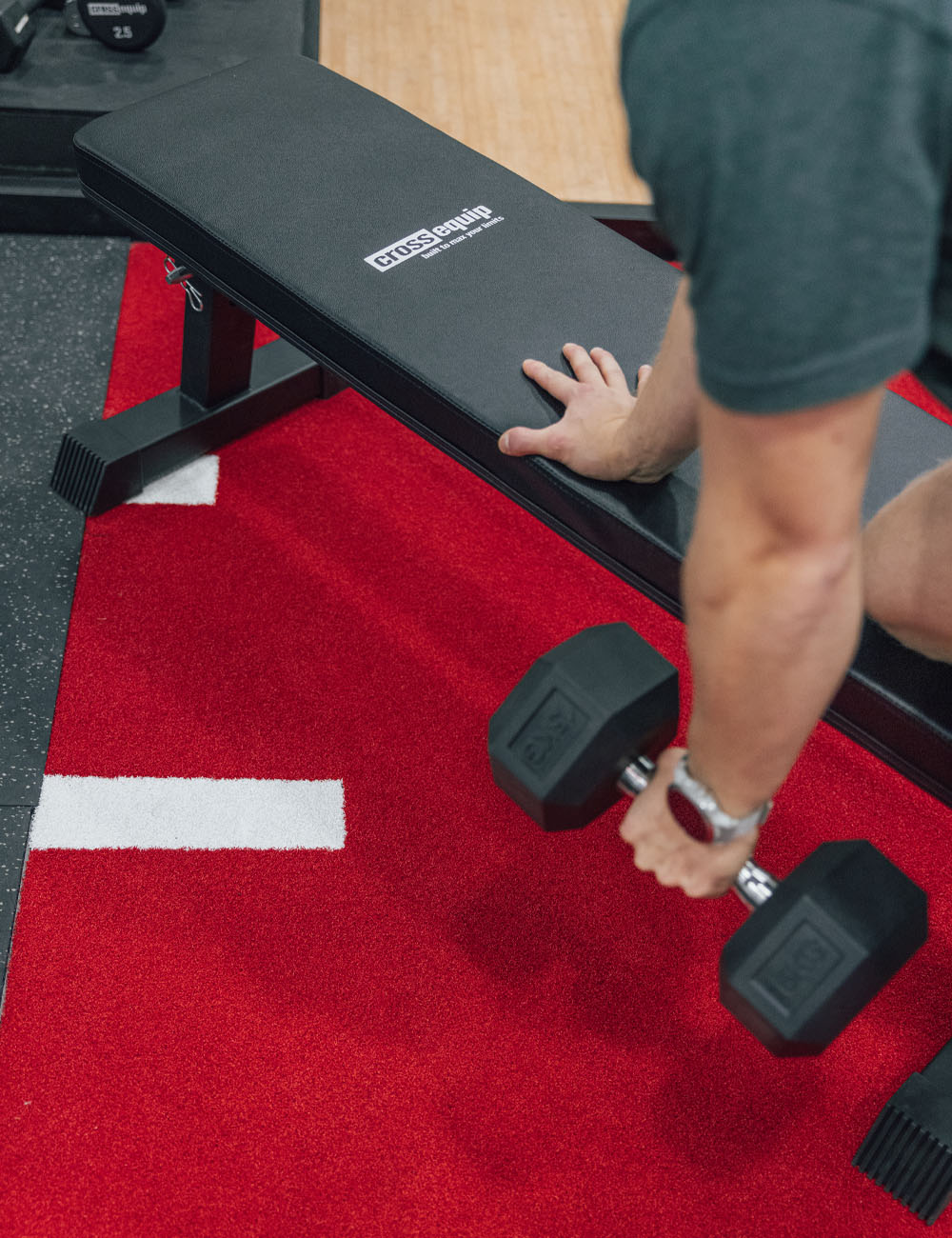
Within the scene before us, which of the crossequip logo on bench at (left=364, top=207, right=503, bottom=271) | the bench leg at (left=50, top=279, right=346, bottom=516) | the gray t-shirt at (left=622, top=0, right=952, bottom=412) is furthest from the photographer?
the bench leg at (left=50, top=279, right=346, bottom=516)

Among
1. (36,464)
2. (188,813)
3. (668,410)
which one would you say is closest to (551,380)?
(668,410)

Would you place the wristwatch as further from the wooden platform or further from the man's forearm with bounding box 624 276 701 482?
the wooden platform

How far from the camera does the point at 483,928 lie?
1.32 metres

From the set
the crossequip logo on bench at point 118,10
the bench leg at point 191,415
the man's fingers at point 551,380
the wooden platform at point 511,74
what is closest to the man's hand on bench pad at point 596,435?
the man's fingers at point 551,380

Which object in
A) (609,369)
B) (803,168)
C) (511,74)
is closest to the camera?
(803,168)

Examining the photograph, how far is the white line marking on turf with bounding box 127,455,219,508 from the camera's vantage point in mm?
1731

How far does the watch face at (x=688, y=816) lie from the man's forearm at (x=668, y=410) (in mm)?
347

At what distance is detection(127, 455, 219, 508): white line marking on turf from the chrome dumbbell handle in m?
0.95

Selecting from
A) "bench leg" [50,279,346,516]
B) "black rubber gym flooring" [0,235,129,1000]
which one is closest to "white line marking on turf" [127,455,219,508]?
"bench leg" [50,279,346,516]

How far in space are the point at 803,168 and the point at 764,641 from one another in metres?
0.28

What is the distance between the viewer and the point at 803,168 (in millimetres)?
552

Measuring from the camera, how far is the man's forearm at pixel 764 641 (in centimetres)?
71

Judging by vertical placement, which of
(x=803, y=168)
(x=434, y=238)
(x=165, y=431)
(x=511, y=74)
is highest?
(x=803, y=168)

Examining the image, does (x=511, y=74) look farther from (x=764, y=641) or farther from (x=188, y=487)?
(x=764, y=641)
